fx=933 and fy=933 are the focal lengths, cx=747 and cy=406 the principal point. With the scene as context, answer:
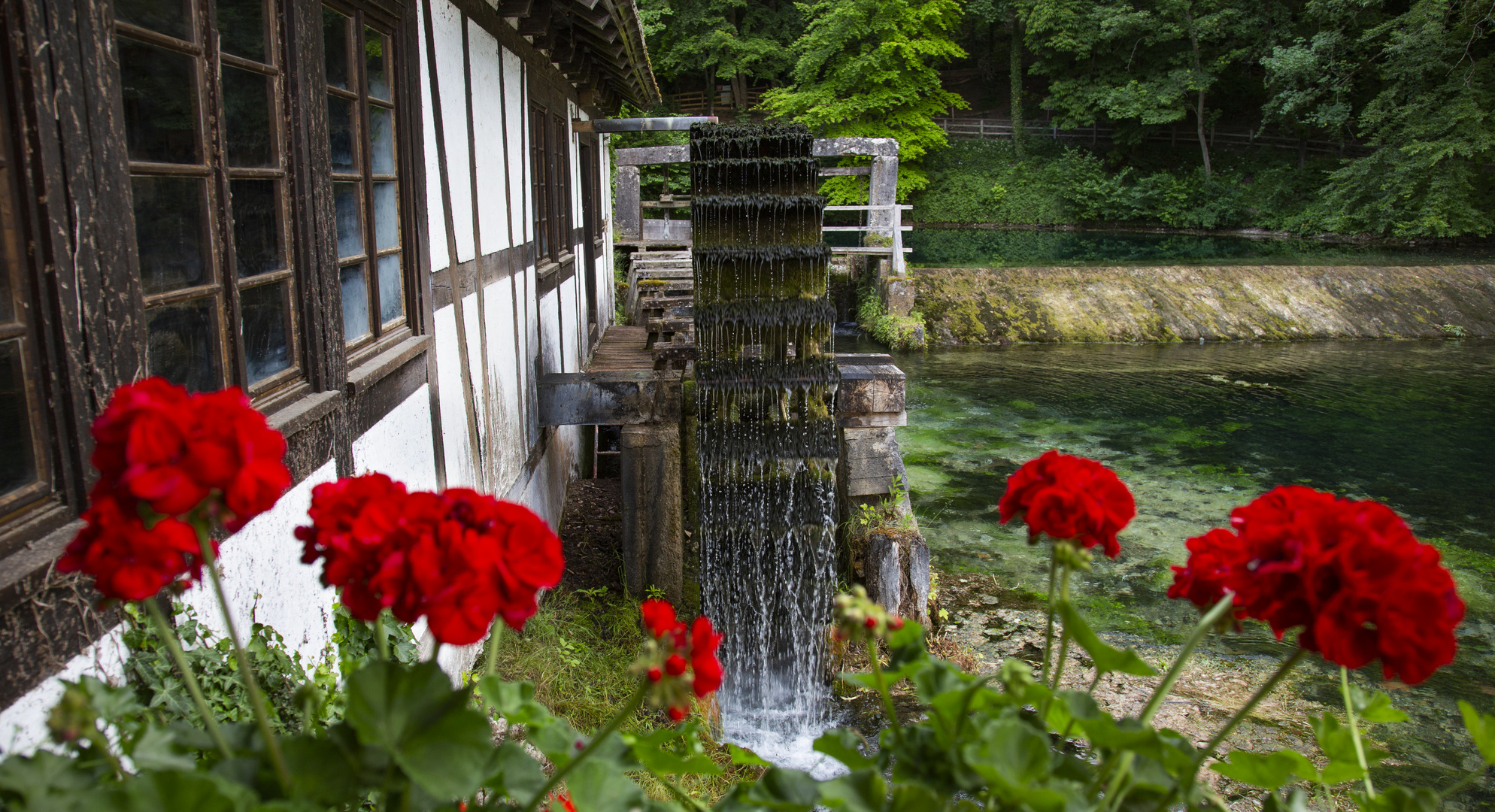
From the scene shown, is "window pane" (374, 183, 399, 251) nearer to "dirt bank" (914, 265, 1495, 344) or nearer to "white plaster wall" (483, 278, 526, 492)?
"white plaster wall" (483, 278, 526, 492)

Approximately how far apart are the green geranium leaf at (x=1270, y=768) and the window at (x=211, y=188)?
6.61 ft

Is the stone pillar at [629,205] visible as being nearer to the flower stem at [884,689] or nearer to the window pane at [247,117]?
the window pane at [247,117]

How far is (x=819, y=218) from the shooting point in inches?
279

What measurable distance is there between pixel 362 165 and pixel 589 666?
2821 mm

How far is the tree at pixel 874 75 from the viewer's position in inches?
958

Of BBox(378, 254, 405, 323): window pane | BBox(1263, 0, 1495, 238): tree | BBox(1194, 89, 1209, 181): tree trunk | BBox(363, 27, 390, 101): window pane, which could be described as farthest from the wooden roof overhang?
BBox(1194, 89, 1209, 181): tree trunk

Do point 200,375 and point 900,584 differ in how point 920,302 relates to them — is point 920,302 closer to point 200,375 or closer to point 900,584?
point 900,584

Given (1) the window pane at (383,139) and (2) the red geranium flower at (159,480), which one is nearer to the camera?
(2) the red geranium flower at (159,480)

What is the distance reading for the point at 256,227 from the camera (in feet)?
7.96

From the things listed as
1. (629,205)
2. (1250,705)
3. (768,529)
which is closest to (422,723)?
(1250,705)

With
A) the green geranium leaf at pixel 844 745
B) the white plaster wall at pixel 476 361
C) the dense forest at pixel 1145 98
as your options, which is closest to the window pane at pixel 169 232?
the green geranium leaf at pixel 844 745

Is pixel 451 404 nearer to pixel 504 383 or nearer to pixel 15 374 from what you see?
pixel 504 383

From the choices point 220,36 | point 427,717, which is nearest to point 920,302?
point 220,36

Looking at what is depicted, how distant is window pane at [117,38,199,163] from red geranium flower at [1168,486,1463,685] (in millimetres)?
1960
